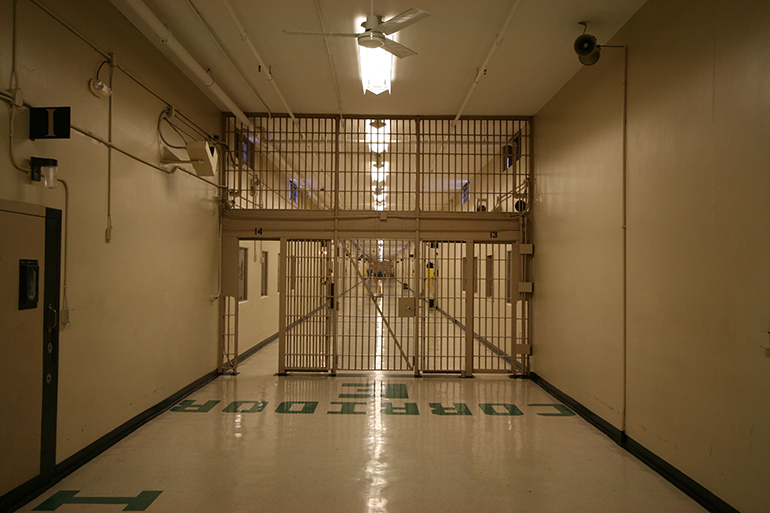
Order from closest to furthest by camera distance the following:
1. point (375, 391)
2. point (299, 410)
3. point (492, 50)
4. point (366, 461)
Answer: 1. point (366, 461)
2. point (492, 50)
3. point (299, 410)
4. point (375, 391)

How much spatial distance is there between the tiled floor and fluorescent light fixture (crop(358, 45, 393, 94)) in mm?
3939

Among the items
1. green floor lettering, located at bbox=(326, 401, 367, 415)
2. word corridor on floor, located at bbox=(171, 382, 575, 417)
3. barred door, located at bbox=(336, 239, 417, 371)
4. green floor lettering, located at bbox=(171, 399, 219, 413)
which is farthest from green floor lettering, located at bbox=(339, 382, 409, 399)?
green floor lettering, located at bbox=(171, 399, 219, 413)

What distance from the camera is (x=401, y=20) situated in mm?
3246

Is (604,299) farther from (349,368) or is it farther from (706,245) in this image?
(349,368)

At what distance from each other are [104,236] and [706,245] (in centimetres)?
490

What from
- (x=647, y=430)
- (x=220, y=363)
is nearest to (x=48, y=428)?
(x=220, y=363)

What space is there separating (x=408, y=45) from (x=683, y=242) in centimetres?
332

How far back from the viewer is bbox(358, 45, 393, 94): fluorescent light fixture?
4512 millimetres

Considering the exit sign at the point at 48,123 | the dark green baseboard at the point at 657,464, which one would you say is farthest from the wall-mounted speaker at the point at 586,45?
the exit sign at the point at 48,123

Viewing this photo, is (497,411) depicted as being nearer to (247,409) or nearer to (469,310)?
(469,310)

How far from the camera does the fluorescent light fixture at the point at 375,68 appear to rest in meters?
4.51

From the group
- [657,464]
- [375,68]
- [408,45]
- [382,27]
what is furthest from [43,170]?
[657,464]

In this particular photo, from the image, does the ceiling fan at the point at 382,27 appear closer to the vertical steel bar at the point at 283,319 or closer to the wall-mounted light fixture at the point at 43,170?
the wall-mounted light fixture at the point at 43,170

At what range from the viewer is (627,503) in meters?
2.94
